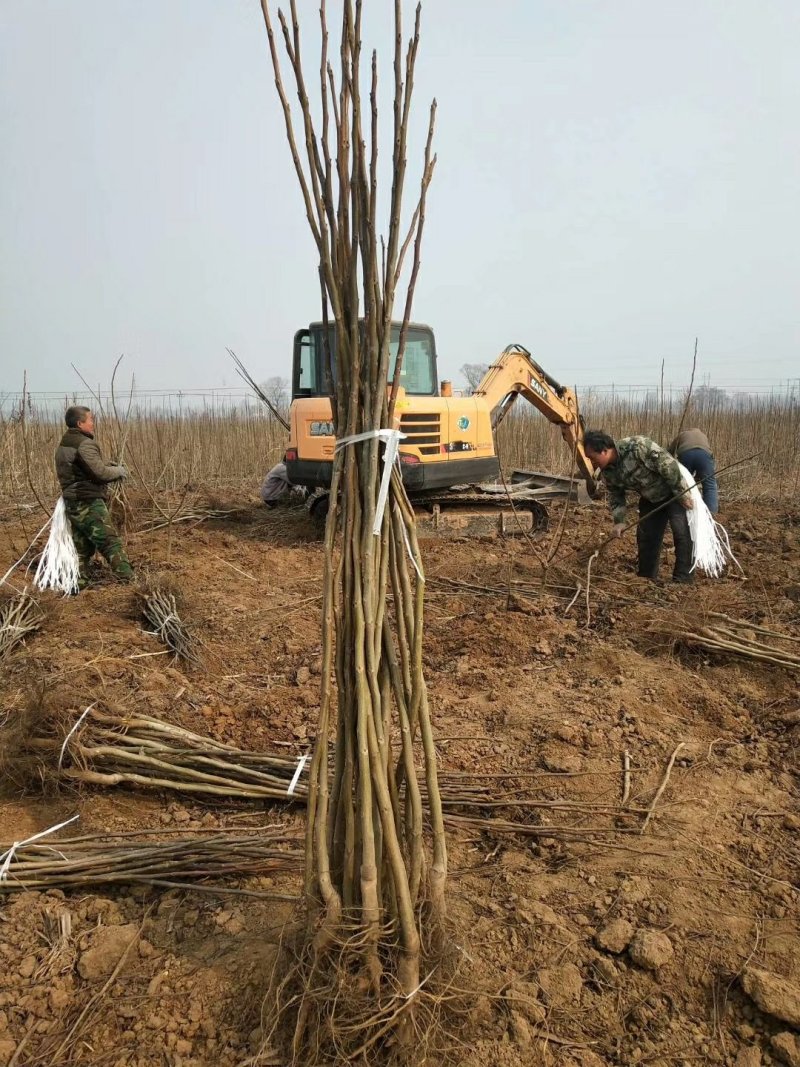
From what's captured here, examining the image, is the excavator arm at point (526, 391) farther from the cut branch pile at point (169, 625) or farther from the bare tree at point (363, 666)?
the bare tree at point (363, 666)

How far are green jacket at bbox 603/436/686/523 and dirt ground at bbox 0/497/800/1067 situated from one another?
0.88m

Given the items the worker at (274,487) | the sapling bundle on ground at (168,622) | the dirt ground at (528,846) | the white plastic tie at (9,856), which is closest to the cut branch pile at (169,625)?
the sapling bundle on ground at (168,622)

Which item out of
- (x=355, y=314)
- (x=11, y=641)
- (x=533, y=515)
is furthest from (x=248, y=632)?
(x=533, y=515)

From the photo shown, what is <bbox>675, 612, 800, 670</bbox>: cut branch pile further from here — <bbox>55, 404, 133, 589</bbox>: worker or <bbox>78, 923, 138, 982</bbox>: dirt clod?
<bbox>55, 404, 133, 589</bbox>: worker

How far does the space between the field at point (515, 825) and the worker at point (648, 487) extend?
34cm

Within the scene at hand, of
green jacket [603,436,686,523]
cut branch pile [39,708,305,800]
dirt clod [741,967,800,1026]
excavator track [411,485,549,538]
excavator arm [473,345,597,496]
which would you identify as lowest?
dirt clod [741,967,800,1026]

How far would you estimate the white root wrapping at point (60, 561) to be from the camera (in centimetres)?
555

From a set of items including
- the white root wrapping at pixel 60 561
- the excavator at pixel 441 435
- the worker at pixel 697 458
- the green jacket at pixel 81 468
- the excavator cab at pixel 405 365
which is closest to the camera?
the white root wrapping at pixel 60 561

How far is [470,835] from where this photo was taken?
252 cm

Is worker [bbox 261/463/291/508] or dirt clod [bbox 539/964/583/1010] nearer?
dirt clod [bbox 539/964/583/1010]

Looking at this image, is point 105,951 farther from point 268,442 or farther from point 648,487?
point 268,442

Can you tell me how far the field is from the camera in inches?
69.3

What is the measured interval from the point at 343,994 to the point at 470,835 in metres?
1.03

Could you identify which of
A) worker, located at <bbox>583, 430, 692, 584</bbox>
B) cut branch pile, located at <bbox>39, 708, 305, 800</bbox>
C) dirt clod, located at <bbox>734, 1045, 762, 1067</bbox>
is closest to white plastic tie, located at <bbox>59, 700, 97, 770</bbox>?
cut branch pile, located at <bbox>39, 708, 305, 800</bbox>
